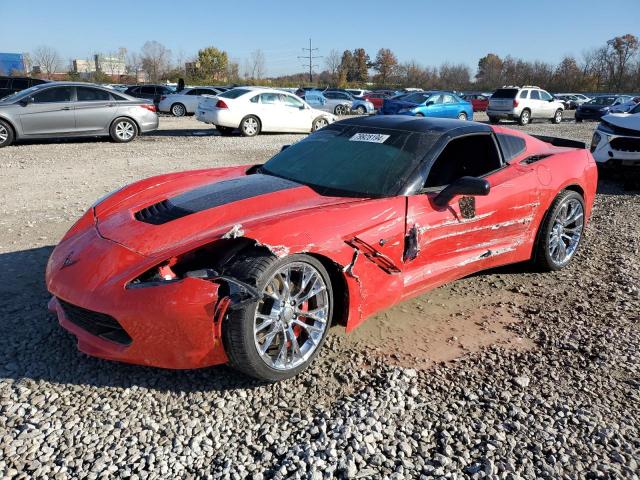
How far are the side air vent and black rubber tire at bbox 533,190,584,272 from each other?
9.71 feet

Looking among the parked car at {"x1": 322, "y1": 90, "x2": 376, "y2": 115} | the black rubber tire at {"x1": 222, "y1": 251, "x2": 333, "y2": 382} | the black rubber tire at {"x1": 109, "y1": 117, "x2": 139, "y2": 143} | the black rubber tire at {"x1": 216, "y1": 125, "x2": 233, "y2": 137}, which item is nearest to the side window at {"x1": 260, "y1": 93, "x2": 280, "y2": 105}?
the black rubber tire at {"x1": 216, "y1": 125, "x2": 233, "y2": 137}

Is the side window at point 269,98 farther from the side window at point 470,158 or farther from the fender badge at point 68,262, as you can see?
the fender badge at point 68,262

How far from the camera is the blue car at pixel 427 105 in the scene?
1914 cm

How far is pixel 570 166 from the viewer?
4.68 m

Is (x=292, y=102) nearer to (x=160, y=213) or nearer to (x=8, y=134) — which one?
(x=8, y=134)

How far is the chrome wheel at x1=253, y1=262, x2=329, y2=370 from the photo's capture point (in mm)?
2832

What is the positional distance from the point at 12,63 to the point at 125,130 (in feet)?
215

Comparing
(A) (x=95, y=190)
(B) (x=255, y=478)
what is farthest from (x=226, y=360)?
(A) (x=95, y=190)

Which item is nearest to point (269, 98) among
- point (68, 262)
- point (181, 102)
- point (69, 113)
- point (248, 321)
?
point (69, 113)

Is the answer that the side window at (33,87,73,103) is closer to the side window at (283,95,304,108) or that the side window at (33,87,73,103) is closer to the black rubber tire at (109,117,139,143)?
the black rubber tire at (109,117,139,143)

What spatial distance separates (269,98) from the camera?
611 inches

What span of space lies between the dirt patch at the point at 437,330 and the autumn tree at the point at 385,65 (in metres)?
86.8

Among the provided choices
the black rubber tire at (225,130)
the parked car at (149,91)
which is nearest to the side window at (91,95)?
the black rubber tire at (225,130)

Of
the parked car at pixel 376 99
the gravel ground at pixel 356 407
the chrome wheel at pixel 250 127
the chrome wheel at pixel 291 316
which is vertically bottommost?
the gravel ground at pixel 356 407
